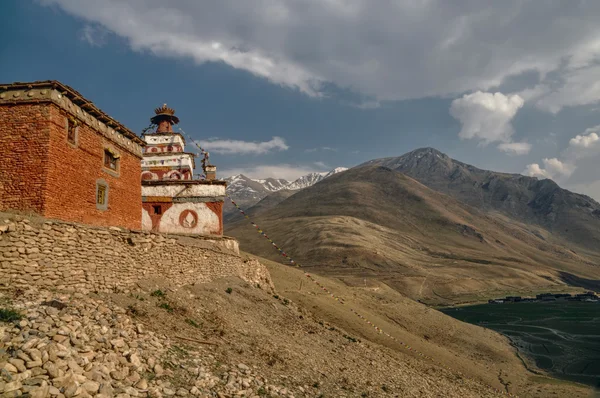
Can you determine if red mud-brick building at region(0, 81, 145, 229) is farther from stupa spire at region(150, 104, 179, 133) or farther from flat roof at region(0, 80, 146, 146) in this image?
stupa spire at region(150, 104, 179, 133)

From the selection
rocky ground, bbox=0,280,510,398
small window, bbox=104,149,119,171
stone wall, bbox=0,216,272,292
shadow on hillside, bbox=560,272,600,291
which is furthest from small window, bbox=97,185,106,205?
shadow on hillside, bbox=560,272,600,291

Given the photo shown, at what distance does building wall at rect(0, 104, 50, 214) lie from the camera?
1503 centimetres

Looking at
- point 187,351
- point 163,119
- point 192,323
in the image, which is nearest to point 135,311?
point 192,323

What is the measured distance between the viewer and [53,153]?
15.6 meters

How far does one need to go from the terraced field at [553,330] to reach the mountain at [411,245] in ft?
38.8

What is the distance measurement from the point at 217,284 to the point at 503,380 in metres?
23.7

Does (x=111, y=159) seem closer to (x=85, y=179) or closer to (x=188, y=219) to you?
(x=85, y=179)

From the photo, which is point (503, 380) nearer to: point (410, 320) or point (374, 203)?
point (410, 320)

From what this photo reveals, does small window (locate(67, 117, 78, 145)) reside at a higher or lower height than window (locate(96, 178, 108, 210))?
higher

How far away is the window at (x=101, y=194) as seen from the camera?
1905cm

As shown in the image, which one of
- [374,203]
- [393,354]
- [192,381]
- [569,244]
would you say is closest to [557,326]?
[393,354]

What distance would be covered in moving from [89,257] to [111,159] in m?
8.94

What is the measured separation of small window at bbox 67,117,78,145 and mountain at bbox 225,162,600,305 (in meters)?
68.1

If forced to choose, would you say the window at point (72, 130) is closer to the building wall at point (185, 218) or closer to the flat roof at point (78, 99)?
the flat roof at point (78, 99)
